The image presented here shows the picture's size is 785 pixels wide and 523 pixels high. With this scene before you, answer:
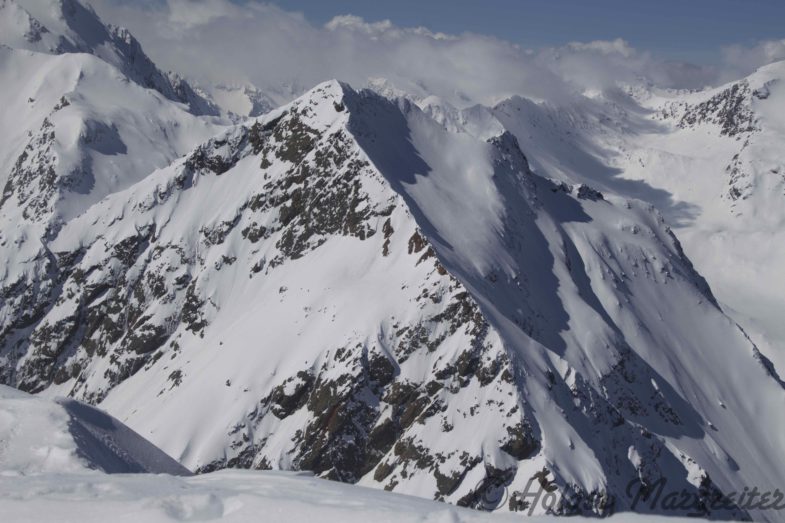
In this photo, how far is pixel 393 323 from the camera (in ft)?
263

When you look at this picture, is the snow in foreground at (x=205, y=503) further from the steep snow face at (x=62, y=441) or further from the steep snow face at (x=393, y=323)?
the steep snow face at (x=393, y=323)

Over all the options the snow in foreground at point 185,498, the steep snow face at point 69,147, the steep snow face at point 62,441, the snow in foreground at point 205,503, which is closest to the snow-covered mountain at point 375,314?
the steep snow face at point 69,147

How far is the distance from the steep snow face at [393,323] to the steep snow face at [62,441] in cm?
4726

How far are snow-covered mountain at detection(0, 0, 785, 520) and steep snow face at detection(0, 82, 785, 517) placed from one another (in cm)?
37

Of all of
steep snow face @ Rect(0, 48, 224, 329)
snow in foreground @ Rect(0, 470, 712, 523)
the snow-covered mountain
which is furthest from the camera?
steep snow face @ Rect(0, 48, 224, 329)

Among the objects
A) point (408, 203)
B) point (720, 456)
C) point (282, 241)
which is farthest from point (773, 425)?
point (282, 241)

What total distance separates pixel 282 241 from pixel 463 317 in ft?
124

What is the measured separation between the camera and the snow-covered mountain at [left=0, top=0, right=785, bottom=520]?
76062mm

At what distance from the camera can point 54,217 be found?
141 m

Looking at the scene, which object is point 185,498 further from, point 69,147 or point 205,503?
point 69,147

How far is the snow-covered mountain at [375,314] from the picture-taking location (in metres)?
76.1

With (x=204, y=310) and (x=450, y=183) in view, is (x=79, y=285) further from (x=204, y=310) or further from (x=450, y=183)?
(x=450, y=183)

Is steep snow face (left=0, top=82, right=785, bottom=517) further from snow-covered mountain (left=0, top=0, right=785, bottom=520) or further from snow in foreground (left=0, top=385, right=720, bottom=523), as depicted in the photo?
snow in foreground (left=0, top=385, right=720, bottom=523)

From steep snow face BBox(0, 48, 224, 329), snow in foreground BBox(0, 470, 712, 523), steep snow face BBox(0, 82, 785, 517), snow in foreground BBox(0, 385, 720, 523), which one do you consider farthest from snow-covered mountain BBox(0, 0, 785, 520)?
snow in foreground BBox(0, 470, 712, 523)
